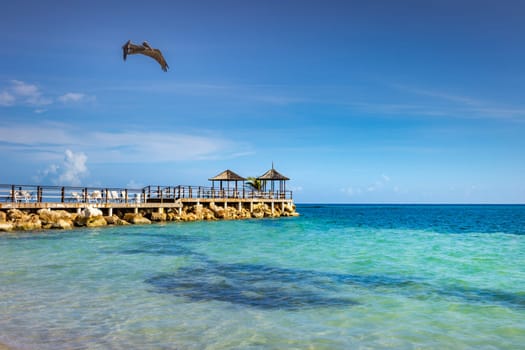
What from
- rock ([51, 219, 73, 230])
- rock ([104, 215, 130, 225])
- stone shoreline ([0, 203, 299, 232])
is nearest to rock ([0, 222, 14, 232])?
stone shoreline ([0, 203, 299, 232])

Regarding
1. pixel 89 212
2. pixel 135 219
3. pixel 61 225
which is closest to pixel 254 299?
pixel 61 225

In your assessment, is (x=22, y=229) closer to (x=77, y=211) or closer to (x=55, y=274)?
(x=77, y=211)

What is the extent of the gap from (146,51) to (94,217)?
1313 centimetres

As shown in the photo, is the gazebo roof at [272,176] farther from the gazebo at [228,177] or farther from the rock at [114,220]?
the rock at [114,220]

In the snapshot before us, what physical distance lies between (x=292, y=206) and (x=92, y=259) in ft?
124

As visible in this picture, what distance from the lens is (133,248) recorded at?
16.3 meters

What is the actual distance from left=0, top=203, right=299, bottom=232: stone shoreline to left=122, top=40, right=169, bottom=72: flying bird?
11927mm

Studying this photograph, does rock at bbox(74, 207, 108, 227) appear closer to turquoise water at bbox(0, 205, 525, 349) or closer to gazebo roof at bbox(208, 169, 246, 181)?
turquoise water at bbox(0, 205, 525, 349)

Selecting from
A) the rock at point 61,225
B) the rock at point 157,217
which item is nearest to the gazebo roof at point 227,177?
the rock at point 157,217

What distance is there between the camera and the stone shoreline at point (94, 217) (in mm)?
22822

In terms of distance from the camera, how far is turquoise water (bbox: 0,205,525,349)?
6.21 metres


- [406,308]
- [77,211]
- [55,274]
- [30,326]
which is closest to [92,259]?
[55,274]

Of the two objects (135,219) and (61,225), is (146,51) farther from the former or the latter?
(135,219)

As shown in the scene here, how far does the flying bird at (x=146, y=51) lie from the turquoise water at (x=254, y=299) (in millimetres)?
7143
